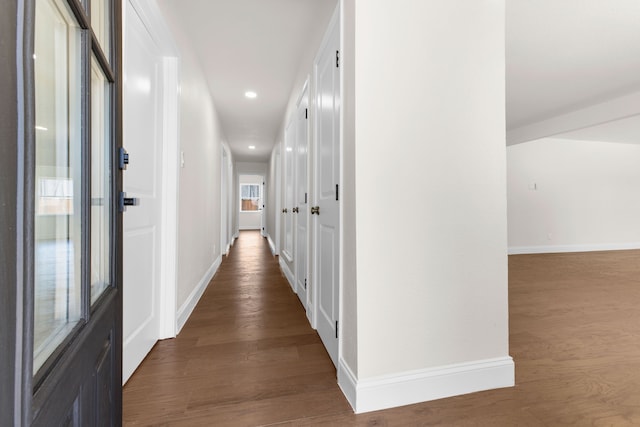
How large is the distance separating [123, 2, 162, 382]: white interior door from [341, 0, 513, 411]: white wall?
1.15 metres

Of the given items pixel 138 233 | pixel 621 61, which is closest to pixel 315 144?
pixel 138 233

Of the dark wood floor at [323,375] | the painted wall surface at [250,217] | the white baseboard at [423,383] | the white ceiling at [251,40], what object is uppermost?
the white ceiling at [251,40]

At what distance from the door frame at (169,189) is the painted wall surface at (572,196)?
237 inches

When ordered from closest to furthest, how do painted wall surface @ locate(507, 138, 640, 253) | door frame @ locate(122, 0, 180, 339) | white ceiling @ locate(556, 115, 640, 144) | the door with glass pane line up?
the door with glass pane < door frame @ locate(122, 0, 180, 339) < white ceiling @ locate(556, 115, 640, 144) < painted wall surface @ locate(507, 138, 640, 253)

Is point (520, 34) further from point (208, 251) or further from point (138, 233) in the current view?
point (208, 251)

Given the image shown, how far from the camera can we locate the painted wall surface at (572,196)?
543cm

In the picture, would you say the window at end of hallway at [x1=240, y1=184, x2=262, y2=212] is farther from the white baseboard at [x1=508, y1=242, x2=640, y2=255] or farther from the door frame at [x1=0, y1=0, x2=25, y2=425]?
the door frame at [x1=0, y1=0, x2=25, y2=425]

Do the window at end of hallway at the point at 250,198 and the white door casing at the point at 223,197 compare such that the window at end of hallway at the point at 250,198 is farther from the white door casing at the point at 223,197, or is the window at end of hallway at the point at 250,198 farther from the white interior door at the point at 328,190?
the white interior door at the point at 328,190

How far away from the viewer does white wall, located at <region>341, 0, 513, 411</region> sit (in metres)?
1.20

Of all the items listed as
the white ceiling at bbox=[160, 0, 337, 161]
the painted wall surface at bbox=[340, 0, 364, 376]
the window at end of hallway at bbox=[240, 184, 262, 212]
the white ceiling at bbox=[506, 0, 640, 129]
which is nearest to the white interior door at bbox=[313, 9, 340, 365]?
the painted wall surface at bbox=[340, 0, 364, 376]

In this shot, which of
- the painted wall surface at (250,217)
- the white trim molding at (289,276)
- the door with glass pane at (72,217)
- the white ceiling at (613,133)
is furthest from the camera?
the painted wall surface at (250,217)

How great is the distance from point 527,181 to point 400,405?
599 cm

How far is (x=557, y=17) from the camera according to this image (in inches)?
83.1

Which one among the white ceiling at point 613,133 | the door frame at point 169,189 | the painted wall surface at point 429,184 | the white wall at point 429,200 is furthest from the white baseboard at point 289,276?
the white ceiling at point 613,133
